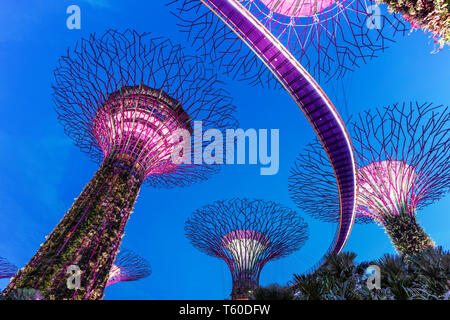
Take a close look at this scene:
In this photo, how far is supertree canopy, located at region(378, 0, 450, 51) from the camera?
4472 millimetres

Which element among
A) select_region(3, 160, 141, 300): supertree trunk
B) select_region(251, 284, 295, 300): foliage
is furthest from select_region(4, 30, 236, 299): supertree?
select_region(251, 284, 295, 300): foliage

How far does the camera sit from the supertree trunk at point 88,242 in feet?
24.7

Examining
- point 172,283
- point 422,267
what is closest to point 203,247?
Answer: point 422,267

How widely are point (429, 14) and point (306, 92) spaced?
20.5 feet

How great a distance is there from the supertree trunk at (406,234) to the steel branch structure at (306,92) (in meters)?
2.01

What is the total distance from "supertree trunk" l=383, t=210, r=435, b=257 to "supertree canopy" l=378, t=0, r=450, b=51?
398 inches

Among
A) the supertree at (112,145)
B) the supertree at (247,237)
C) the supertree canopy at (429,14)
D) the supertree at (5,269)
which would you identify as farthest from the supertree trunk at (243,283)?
the supertree canopy at (429,14)

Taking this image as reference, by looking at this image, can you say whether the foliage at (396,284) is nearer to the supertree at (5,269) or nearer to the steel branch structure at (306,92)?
the steel branch structure at (306,92)

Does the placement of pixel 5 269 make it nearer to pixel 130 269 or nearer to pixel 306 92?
pixel 130 269

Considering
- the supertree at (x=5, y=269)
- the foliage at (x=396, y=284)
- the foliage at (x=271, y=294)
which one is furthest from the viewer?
the supertree at (x=5, y=269)

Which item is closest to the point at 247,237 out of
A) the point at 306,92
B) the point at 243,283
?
the point at 243,283

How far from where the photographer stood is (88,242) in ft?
28.0
